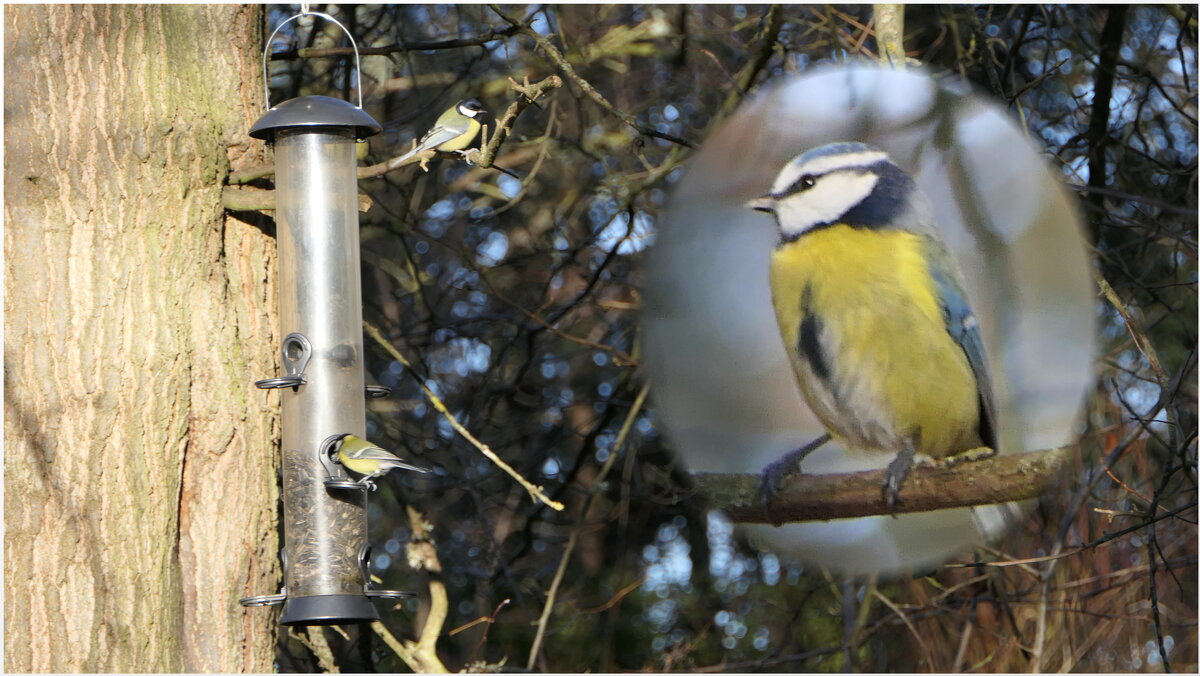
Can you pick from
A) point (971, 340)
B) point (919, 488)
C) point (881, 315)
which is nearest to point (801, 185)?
point (881, 315)

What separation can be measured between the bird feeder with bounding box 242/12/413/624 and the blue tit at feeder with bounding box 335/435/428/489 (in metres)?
0.03

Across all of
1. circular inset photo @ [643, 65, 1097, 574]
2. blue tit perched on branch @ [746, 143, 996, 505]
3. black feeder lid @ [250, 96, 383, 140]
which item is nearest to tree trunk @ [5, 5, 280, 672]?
black feeder lid @ [250, 96, 383, 140]

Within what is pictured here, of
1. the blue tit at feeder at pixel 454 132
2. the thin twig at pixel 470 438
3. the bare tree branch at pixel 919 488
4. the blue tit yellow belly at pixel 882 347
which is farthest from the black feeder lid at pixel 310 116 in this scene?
the bare tree branch at pixel 919 488

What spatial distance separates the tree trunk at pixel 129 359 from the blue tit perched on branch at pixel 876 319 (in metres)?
1.09

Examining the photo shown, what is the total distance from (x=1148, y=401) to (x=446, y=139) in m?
2.37

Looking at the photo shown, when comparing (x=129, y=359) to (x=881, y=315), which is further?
(x=881, y=315)

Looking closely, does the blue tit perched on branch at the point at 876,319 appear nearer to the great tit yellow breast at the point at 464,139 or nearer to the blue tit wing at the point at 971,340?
the blue tit wing at the point at 971,340

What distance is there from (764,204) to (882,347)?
388mm

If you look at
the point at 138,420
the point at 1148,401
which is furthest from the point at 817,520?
the point at 1148,401

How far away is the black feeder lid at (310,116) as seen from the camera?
2064 millimetres

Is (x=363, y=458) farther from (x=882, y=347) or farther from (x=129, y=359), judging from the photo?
(x=882, y=347)

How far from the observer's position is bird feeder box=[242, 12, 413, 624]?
2.10 meters

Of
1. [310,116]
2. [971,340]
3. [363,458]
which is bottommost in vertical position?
[363,458]

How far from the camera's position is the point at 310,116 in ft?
6.81
